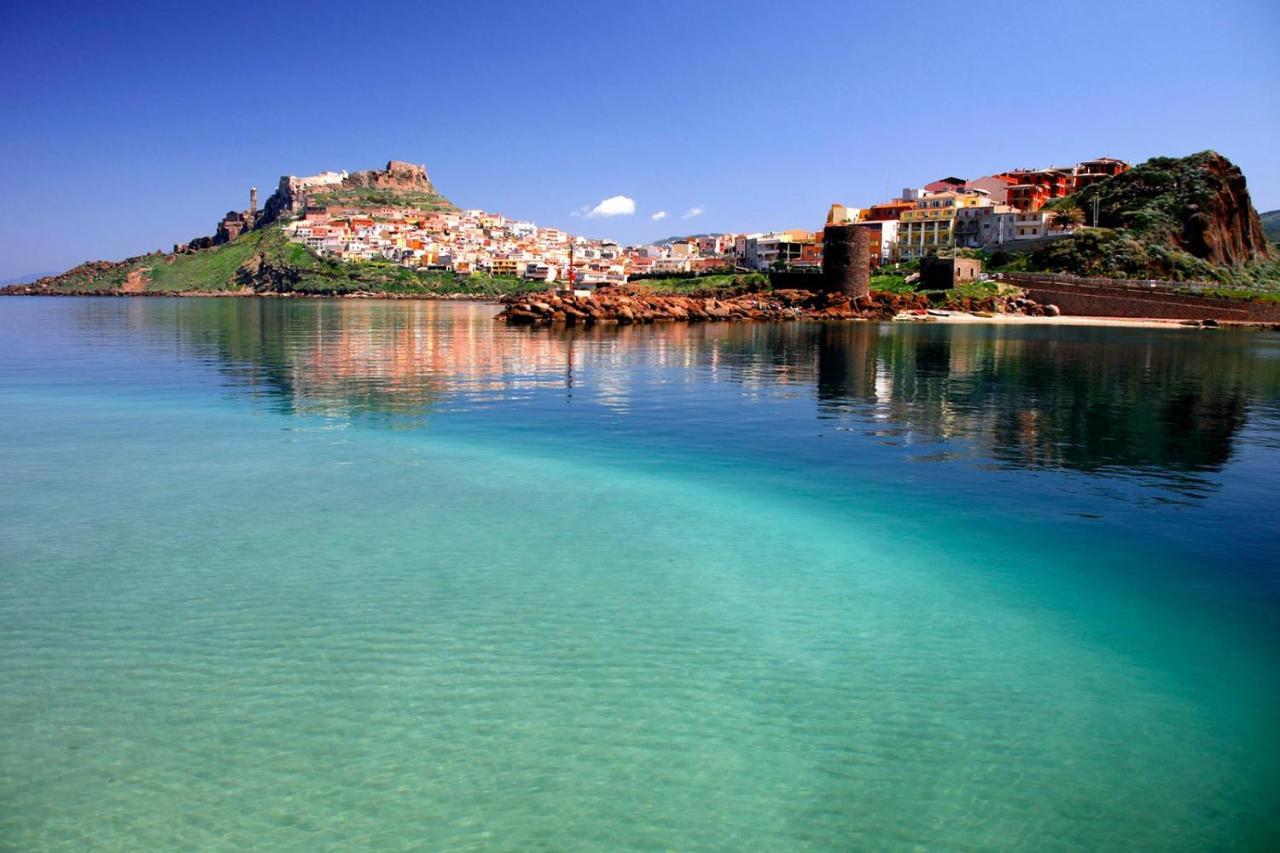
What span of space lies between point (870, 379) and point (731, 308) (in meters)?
41.9

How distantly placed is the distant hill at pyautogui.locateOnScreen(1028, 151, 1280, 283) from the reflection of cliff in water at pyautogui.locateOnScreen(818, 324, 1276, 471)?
40.2 m

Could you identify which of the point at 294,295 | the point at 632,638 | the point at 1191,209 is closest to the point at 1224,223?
the point at 1191,209

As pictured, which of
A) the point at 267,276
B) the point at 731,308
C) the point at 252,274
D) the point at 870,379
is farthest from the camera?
the point at 252,274

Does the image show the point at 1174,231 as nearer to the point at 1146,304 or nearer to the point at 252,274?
the point at 1146,304

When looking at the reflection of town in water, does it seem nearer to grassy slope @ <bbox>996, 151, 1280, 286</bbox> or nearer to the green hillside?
grassy slope @ <bbox>996, 151, 1280, 286</bbox>

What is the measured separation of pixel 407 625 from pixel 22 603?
11.4 feet

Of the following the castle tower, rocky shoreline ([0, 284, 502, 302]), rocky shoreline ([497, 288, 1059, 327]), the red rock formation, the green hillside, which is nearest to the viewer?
rocky shoreline ([497, 288, 1059, 327])

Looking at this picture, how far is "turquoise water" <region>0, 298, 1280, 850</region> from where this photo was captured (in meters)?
4.73

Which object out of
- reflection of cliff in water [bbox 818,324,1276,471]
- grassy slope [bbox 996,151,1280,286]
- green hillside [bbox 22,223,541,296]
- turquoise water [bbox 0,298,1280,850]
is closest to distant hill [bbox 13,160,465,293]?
green hillside [bbox 22,223,541,296]

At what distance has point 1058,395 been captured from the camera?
23.0 m

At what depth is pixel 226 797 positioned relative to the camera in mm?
4695

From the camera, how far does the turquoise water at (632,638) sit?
4.73 m

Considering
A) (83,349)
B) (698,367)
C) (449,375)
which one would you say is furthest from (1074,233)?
(83,349)

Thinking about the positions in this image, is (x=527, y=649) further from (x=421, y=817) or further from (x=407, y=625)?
(x=421, y=817)
